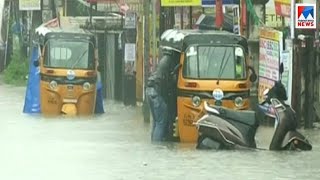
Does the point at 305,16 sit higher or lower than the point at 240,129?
higher

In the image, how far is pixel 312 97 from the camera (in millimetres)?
23875

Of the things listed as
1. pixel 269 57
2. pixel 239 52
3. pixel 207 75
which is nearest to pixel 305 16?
pixel 269 57

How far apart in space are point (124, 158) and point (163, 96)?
3769 millimetres

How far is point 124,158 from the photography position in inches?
680

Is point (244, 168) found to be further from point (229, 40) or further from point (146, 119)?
point (146, 119)

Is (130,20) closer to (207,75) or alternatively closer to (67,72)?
(67,72)

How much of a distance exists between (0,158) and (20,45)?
38715 mm

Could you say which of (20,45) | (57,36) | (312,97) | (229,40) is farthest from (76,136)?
(20,45)

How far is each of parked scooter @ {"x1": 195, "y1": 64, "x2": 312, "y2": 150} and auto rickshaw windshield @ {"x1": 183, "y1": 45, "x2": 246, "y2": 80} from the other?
202 centimetres

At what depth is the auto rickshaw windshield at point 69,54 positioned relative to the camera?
30031 millimetres

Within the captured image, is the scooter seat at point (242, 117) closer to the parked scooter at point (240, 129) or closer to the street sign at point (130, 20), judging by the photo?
the parked scooter at point (240, 129)

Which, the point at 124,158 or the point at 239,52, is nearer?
the point at 124,158

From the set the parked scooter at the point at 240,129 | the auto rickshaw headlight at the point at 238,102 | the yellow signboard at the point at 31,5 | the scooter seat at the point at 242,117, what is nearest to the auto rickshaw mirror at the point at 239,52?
the auto rickshaw headlight at the point at 238,102

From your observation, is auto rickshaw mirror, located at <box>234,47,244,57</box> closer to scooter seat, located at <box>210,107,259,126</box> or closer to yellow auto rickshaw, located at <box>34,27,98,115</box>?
scooter seat, located at <box>210,107,259,126</box>
